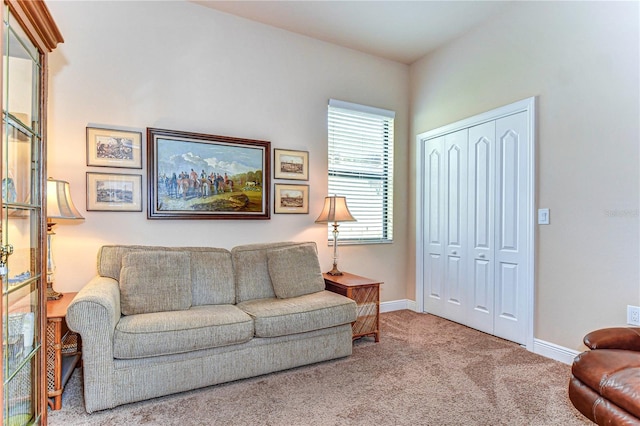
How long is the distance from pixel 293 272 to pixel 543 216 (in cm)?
209

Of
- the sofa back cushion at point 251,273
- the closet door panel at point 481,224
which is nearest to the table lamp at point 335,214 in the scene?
the sofa back cushion at point 251,273

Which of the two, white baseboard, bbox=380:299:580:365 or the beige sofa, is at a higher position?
the beige sofa

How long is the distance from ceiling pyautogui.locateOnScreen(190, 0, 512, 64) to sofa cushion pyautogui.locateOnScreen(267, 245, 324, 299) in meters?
2.14

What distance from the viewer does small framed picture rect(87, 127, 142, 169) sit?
2805 millimetres

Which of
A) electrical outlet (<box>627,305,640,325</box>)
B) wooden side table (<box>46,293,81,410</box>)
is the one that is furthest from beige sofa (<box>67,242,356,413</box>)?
electrical outlet (<box>627,305,640,325</box>)

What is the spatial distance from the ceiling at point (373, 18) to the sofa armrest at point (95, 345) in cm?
262

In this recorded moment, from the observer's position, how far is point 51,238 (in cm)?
258

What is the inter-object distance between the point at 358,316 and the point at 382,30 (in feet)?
9.03

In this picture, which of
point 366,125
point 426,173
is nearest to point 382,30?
point 366,125

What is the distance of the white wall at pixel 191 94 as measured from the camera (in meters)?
2.76

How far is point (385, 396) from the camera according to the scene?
2227mm

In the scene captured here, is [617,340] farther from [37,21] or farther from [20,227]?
[37,21]

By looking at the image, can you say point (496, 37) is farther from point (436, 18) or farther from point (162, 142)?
point (162, 142)

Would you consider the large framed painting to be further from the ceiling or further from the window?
the ceiling
